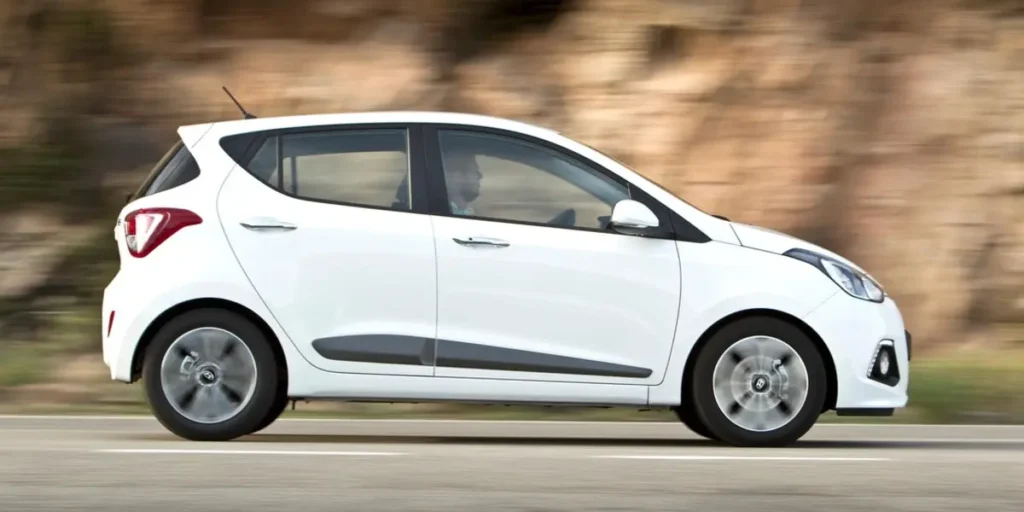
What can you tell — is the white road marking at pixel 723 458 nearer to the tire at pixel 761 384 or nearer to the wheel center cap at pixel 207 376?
the tire at pixel 761 384

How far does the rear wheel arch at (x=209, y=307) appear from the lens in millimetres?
7988

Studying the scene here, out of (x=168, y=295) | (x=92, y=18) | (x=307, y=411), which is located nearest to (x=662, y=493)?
(x=168, y=295)

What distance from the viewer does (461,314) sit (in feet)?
25.8

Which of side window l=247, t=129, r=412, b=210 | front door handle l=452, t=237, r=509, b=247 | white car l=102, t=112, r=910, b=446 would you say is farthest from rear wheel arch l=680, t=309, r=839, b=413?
side window l=247, t=129, r=412, b=210

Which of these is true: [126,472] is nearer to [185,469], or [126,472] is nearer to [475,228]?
[185,469]

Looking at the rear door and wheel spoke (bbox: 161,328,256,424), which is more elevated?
the rear door

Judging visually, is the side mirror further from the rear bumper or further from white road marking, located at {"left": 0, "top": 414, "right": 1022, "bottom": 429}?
the rear bumper

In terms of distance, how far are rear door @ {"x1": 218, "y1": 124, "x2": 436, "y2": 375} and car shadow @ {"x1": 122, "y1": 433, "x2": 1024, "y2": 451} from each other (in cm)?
55

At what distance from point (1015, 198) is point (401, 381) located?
701cm

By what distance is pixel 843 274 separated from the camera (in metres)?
8.08

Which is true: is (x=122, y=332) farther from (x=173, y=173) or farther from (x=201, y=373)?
(x=173, y=173)

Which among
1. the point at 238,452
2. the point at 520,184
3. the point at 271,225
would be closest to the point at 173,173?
the point at 271,225

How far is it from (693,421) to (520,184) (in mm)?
1490

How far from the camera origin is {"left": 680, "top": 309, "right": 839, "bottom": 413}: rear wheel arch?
7969 millimetres
